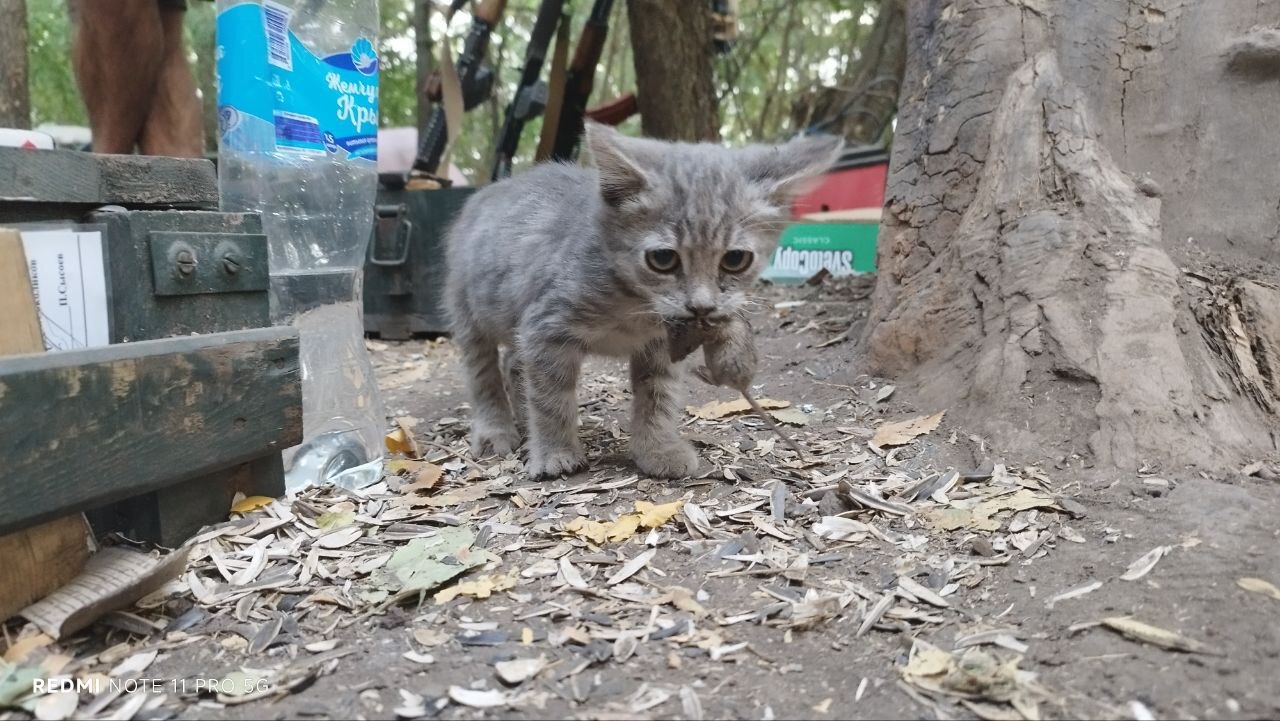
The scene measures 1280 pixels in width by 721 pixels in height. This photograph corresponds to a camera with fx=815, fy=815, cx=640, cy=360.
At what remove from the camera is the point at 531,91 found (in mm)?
5711

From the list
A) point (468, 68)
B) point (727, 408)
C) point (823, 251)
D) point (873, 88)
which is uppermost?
point (873, 88)

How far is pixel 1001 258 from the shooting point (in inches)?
113

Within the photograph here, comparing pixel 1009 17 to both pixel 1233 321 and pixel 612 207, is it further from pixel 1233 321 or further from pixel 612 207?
pixel 612 207

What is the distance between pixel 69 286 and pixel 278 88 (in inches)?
38.9

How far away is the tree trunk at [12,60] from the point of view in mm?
5492

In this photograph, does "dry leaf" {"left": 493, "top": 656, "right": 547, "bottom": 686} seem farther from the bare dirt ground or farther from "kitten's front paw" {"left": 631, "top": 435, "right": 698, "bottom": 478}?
"kitten's front paw" {"left": 631, "top": 435, "right": 698, "bottom": 478}

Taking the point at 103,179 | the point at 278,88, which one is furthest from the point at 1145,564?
the point at 278,88

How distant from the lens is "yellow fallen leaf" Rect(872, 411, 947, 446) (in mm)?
2766

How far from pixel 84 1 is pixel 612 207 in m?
3.13

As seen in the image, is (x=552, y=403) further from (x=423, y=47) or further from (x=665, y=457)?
(x=423, y=47)

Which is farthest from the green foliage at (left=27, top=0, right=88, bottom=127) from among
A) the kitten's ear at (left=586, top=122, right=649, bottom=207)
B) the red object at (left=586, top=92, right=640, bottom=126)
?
the kitten's ear at (left=586, top=122, right=649, bottom=207)

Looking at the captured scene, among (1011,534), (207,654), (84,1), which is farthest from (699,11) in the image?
(207,654)

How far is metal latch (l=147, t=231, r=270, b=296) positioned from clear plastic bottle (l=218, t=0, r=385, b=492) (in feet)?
1.94

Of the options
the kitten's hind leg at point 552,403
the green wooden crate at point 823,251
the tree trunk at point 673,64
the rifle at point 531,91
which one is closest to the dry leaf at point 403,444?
the kitten's hind leg at point 552,403
